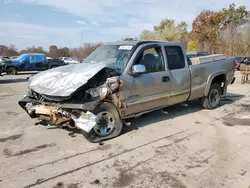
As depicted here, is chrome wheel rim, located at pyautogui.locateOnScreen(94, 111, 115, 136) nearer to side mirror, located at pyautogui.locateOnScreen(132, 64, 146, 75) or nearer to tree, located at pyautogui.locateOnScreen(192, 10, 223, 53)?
side mirror, located at pyautogui.locateOnScreen(132, 64, 146, 75)

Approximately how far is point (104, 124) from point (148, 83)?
4.14ft

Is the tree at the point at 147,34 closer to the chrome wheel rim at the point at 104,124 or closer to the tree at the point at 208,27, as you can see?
the tree at the point at 208,27

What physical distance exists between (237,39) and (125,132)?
34.0 m

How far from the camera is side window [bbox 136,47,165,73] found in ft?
15.3

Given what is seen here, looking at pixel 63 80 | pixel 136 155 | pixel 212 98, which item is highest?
pixel 63 80

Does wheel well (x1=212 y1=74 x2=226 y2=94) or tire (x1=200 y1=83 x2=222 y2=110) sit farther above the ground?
wheel well (x1=212 y1=74 x2=226 y2=94)

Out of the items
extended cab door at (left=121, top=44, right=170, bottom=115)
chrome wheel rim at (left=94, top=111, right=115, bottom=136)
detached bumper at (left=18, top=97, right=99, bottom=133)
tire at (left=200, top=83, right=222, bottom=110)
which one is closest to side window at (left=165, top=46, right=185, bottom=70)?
extended cab door at (left=121, top=44, right=170, bottom=115)

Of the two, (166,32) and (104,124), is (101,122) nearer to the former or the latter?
(104,124)

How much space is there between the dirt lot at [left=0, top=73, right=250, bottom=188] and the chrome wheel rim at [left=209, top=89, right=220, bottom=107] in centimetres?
100

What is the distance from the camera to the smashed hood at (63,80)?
382 cm

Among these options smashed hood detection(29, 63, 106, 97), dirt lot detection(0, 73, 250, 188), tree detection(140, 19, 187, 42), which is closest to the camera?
dirt lot detection(0, 73, 250, 188)

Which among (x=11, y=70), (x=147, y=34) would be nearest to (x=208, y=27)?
(x=147, y=34)

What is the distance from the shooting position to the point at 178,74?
17.1ft

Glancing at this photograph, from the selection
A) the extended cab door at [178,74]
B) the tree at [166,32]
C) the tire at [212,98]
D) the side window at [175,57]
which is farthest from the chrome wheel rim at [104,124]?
the tree at [166,32]
